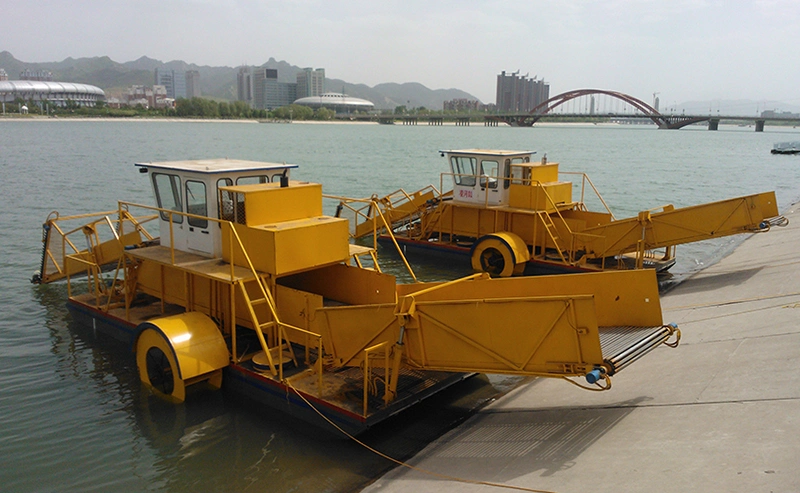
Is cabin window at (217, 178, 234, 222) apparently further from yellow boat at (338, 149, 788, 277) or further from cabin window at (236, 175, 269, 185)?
yellow boat at (338, 149, 788, 277)

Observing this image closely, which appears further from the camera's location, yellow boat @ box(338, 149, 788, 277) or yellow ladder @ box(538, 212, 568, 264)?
yellow ladder @ box(538, 212, 568, 264)

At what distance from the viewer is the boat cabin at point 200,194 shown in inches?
439

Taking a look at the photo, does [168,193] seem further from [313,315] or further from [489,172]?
[489,172]

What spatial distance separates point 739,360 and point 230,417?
809 cm

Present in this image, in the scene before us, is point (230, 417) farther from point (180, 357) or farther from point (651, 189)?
point (651, 189)

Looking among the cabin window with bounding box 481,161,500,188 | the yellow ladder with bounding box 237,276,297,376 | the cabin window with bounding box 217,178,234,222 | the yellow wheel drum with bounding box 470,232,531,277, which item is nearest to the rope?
the yellow ladder with bounding box 237,276,297,376

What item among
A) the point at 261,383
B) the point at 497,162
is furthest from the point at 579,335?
the point at 497,162

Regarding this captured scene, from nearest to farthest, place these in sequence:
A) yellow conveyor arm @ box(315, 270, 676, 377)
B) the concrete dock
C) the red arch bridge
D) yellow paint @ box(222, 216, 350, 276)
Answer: the concrete dock < yellow conveyor arm @ box(315, 270, 676, 377) < yellow paint @ box(222, 216, 350, 276) < the red arch bridge

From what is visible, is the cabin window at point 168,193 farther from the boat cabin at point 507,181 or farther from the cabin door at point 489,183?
the cabin door at point 489,183

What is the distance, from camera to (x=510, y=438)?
8367 millimetres

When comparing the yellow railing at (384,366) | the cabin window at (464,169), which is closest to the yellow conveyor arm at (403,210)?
the cabin window at (464,169)

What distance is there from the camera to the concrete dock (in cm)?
633

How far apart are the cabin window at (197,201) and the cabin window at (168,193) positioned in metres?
0.25

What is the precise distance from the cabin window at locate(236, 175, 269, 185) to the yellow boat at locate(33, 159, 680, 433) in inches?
0.9
